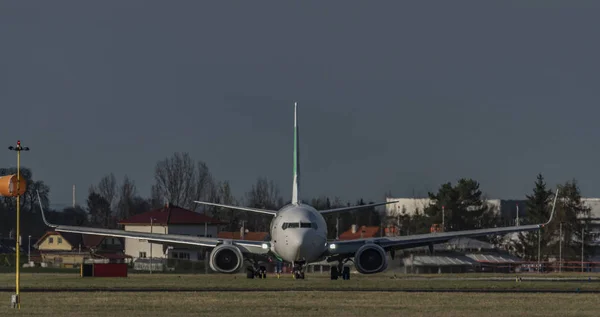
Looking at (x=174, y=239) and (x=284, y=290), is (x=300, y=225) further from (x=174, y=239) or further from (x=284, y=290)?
(x=284, y=290)

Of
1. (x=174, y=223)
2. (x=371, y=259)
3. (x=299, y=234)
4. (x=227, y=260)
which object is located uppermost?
(x=174, y=223)

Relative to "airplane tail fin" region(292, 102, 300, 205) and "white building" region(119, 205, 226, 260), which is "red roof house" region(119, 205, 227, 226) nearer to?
"white building" region(119, 205, 226, 260)

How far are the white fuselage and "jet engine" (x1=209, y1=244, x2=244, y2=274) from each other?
2509mm

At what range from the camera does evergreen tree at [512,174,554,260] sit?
129 meters

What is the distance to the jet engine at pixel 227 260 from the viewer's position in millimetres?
63219

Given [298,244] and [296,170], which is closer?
[298,244]

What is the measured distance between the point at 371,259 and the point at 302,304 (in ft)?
83.9

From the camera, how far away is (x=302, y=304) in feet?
123

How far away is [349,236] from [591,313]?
122 meters

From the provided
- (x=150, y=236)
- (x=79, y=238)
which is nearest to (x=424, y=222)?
(x=79, y=238)

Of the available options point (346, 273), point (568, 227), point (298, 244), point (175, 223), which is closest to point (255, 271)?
point (346, 273)

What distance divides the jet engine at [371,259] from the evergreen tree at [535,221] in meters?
66.0

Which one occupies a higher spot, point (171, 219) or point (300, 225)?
point (171, 219)

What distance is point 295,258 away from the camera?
199 ft
